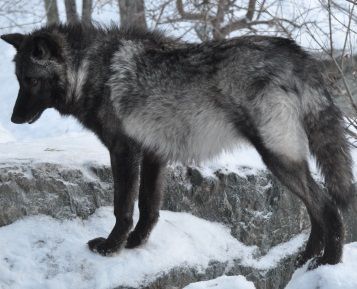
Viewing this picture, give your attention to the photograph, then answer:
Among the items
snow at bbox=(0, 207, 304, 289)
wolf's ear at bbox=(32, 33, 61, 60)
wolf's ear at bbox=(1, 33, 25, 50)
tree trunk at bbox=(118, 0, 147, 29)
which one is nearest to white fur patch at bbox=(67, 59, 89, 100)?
wolf's ear at bbox=(32, 33, 61, 60)

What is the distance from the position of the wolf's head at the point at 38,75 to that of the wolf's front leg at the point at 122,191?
684mm

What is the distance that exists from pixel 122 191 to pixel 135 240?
1.52 ft

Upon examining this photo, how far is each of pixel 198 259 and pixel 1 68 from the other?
32.8ft

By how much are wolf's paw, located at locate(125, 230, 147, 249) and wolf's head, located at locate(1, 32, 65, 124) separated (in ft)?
3.80

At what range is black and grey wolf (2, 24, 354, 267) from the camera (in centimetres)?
388

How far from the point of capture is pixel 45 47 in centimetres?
438

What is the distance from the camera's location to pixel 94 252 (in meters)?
4.24

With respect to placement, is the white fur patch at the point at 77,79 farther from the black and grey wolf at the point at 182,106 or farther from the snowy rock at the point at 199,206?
the snowy rock at the point at 199,206

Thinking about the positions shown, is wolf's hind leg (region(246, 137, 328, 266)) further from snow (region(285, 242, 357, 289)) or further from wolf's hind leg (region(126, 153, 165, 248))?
wolf's hind leg (region(126, 153, 165, 248))

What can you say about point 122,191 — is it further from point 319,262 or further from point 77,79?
point 319,262

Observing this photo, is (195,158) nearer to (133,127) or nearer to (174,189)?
(133,127)

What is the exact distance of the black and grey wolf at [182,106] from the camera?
388 cm

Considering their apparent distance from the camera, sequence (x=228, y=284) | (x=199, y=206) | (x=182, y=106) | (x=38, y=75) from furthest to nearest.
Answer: (x=199, y=206)
(x=38, y=75)
(x=182, y=106)
(x=228, y=284)

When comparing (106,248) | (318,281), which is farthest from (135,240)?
(318,281)
